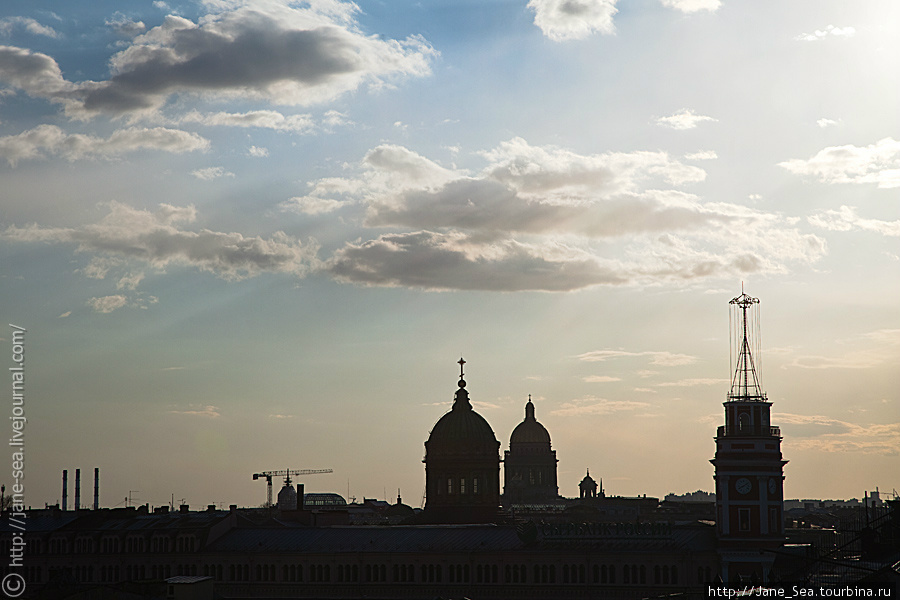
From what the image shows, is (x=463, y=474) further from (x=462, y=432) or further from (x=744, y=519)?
(x=744, y=519)

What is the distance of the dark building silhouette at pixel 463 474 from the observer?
138 meters

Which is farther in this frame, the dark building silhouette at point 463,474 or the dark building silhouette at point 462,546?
the dark building silhouette at point 463,474

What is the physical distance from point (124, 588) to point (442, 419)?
6003cm

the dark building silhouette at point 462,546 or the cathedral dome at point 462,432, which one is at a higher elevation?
the cathedral dome at point 462,432

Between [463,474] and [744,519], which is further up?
[463,474]

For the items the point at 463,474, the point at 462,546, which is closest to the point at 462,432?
the point at 463,474

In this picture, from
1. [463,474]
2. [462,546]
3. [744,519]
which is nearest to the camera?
[744,519]

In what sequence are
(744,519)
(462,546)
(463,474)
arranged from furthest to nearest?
(463,474) → (462,546) → (744,519)

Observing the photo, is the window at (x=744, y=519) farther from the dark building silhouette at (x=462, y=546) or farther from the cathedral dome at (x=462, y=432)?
the cathedral dome at (x=462, y=432)

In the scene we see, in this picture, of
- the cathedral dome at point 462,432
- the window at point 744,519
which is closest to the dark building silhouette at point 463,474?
the cathedral dome at point 462,432

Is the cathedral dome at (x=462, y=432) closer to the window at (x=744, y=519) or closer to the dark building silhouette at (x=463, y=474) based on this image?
the dark building silhouette at (x=463, y=474)

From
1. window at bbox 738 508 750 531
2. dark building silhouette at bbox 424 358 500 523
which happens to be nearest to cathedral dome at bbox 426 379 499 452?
dark building silhouette at bbox 424 358 500 523

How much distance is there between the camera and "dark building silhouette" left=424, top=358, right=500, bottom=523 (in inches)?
5423

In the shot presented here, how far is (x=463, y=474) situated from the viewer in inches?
5453
